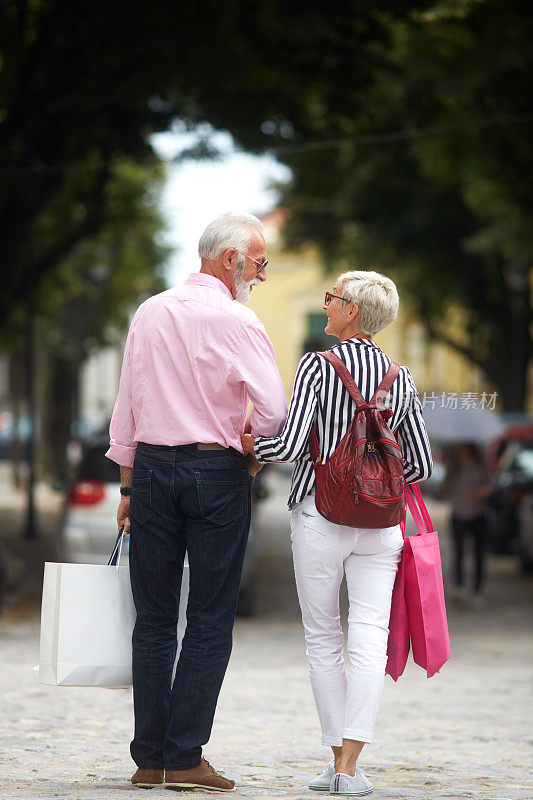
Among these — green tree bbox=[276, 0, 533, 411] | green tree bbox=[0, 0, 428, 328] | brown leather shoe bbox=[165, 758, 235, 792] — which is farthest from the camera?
green tree bbox=[276, 0, 533, 411]

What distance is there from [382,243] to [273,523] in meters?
6.98

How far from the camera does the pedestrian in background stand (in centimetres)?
1334

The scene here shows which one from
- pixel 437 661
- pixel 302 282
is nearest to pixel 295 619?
pixel 437 661

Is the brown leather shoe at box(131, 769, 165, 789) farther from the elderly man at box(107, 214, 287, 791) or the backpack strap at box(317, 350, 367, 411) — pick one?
the backpack strap at box(317, 350, 367, 411)

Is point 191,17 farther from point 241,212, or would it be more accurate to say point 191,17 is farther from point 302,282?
point 302,282

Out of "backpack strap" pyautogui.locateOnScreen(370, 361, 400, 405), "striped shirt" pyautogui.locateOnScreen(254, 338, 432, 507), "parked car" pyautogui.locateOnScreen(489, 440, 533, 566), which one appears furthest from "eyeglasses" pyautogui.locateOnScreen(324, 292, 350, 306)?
"parked car" pyautogui.locateOnScreen(489, 440, 533, 566)

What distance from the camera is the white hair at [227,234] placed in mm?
4355

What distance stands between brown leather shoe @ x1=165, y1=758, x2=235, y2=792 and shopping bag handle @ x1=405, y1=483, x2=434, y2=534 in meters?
1.05

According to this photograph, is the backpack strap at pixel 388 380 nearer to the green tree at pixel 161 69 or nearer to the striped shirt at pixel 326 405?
the striped shirt at pixel 326 405

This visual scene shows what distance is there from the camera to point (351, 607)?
4.34 metres

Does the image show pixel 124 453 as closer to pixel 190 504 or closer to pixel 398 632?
pixel 190 504

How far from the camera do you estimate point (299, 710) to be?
7.27 m

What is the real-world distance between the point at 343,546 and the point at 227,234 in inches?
42.8

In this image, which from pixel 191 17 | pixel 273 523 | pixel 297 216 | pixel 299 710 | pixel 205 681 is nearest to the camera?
pixel 205 681
